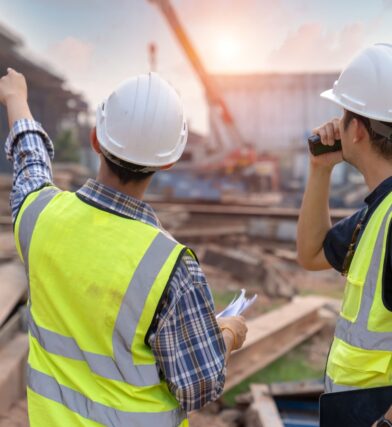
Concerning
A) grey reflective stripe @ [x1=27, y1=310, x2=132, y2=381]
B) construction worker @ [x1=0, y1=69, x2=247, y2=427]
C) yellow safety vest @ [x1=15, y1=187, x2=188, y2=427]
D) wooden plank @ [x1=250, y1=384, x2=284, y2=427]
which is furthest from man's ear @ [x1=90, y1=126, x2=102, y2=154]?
wooden plank @ [x1=250, y1=384, x2=284, y2=427]

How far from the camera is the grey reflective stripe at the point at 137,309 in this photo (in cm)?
A: 131

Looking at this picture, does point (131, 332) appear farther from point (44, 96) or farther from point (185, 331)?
point (44, 96)

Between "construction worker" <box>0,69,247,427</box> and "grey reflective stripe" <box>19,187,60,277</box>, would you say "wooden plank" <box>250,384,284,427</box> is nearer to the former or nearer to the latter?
"construction worker" <box>0,69,247,427</box>

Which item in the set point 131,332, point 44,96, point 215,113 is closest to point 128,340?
point 131,332

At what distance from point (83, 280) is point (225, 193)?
16.6 meters

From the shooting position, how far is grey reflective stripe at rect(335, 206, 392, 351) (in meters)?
1.47

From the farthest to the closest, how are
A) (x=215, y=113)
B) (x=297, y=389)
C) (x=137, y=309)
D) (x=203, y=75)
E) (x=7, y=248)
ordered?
(x=215, y=113), (x=203, y=75), (x=7, y=248), (x=297, y=389), (x=137, y=309)

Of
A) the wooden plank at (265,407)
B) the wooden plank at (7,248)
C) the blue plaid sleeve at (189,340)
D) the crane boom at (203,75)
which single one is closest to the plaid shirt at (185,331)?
the blue plaid sleeve at (189,340)

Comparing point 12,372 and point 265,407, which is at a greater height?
point 12,372

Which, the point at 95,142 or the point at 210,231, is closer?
the point at 95,142

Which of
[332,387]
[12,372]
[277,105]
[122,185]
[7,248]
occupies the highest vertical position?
[122,185]

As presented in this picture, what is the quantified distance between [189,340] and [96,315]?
10.4 inches

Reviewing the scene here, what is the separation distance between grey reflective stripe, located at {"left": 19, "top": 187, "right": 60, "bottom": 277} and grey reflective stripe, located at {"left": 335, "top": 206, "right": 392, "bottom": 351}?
100 centimetres

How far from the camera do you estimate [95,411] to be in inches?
53.5
